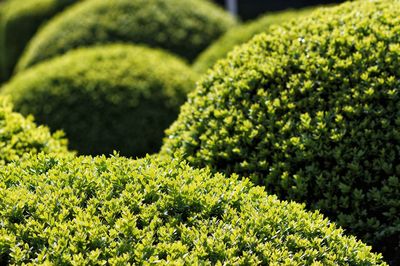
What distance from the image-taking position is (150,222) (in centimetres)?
308

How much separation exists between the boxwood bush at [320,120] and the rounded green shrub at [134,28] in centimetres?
446

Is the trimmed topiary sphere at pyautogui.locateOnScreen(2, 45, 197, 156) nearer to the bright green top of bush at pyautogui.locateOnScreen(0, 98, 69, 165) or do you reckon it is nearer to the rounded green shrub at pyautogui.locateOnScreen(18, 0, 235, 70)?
the rounded green shrub at pyautogui.locateOnScreen(18, 0, 235, 70)

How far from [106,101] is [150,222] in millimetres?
4050

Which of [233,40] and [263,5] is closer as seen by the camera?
[233,40]

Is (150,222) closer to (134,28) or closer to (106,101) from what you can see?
(106,101)

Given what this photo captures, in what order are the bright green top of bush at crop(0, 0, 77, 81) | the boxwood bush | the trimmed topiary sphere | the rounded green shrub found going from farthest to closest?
the bright green top of bush at crop(0, 0, 77, 81) < the rounded green shrub < the trimmed topiary sphere < the boxwood bush

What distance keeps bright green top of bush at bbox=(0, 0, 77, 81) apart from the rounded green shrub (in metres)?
3.43

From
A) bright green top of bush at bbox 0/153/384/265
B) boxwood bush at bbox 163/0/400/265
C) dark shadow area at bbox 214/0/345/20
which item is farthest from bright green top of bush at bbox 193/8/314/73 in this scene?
dark shadow area at bbox 214/0/345/20

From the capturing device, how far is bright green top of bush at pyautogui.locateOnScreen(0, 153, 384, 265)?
288 cm

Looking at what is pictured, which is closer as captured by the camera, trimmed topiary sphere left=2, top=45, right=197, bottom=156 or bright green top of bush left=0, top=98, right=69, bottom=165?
bright green top of bush left=0, top=98, right=69, bottom=165

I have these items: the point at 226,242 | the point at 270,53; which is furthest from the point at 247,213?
the point at 270,53

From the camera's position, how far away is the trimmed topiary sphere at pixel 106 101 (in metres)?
A: 6.91

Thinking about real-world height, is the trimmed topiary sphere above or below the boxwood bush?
above

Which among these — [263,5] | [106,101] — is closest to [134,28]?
[106,101]
